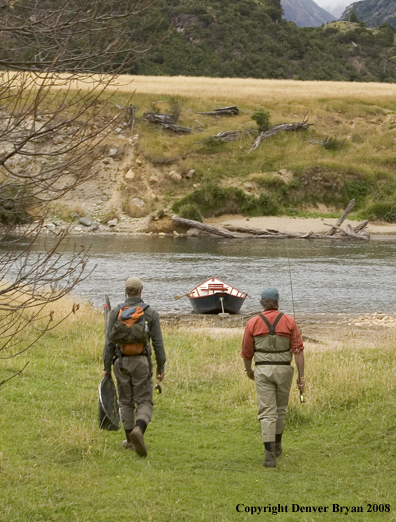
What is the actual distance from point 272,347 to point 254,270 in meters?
22.2

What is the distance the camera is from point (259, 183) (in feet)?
158

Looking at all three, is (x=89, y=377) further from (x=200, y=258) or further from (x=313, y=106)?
(x=313, y=106)

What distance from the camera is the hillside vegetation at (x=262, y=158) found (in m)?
46.8

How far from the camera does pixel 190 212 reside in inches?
1752

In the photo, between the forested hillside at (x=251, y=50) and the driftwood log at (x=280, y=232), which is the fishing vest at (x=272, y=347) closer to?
the driftwood log at (x=280, y=232)

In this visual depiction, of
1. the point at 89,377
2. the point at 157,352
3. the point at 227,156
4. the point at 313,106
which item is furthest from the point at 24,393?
the point at 313,106

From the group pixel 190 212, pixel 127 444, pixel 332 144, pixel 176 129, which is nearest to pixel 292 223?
pixel 190 212

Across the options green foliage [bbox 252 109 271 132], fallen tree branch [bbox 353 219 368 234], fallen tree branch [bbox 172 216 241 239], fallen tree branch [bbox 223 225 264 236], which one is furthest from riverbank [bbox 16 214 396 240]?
green foliage [bbox 252 109 271 132]

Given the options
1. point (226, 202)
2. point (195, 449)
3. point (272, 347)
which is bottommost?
point (226, 202)

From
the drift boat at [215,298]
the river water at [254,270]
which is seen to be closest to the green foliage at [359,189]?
the river water at [254,270]

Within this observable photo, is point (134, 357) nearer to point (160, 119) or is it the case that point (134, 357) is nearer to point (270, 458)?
point (270, 458)

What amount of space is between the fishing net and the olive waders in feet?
5.72

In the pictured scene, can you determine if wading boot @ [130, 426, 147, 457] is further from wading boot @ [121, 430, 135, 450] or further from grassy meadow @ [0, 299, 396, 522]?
wading boot @ [121, 430, 135, 450]

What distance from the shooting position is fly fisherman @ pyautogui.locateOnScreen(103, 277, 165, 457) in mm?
8055
